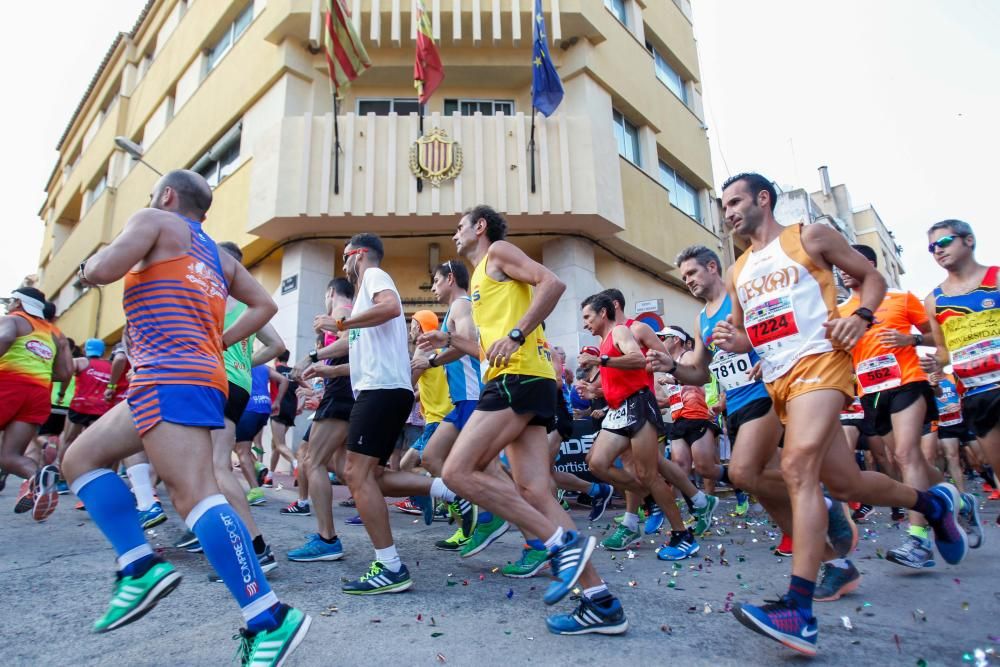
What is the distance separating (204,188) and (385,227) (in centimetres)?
975

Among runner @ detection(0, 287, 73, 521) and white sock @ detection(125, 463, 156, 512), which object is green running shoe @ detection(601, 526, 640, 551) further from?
runner @ detection(0, 287, 73, 521)

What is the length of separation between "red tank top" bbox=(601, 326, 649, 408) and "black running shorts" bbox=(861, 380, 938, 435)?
1.71 metres

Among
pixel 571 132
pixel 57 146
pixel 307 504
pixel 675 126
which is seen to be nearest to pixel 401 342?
pixel 307 504

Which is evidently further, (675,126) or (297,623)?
(675,126)

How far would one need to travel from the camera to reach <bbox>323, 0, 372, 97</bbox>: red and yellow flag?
11648mm

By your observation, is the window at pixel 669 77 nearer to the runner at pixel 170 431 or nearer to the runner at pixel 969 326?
the runner at pixel 969 326

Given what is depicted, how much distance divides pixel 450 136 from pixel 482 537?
9820mm

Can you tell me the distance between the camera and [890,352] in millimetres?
4676

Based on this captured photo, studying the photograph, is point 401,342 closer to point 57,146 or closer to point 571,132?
point 571,132

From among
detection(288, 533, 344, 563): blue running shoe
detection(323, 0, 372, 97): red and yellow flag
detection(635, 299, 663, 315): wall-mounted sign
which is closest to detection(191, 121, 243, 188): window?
detection(323, 0, 372, 97): red and yellow flag

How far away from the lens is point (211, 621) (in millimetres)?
2773

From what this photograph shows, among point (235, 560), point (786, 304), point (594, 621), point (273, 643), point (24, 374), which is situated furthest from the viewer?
point (24, 374)

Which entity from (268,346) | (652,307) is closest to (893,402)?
(268,346)

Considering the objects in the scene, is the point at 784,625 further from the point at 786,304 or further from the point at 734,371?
the point at 734,371
